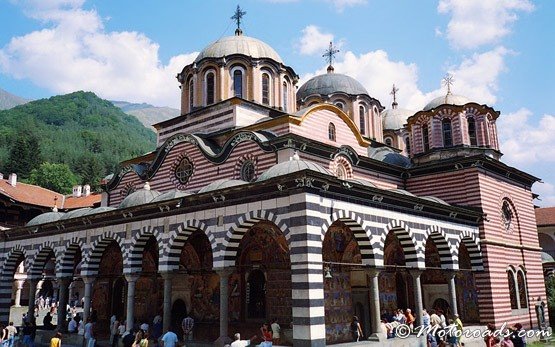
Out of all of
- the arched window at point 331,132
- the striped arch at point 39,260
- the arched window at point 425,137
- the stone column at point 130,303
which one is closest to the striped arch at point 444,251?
the arched window at point 331,132

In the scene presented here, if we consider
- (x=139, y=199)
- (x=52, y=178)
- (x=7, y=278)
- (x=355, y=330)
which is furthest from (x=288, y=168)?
(x=52, y=178)

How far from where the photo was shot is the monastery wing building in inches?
548

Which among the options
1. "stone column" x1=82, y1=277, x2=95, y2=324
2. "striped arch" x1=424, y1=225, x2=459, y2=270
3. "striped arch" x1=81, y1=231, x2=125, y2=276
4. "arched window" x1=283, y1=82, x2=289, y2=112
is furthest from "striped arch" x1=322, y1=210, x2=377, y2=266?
"arched window" x1=283, y1=82, x2=289, y2=112

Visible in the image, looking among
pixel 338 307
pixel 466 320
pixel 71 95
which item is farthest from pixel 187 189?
pixel 71 95

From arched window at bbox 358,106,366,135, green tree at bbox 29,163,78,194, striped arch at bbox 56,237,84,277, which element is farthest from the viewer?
green tree at bbox 29,163,78,194

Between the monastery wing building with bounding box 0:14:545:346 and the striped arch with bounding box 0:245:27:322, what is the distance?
0.06 metres

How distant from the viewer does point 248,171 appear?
61.5 feet

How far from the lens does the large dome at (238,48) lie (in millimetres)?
23016

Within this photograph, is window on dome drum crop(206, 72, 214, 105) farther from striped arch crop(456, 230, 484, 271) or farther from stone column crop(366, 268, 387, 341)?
striped arch crop(456, 230, 484, 271)

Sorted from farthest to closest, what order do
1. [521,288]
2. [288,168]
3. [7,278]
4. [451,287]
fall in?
1. [7,278]
2. [521,288]
3. [451,287]
4. [288,168]

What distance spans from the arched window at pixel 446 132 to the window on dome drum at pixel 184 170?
Result: 1130 cm

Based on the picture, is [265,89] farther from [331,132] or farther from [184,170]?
[184,170]

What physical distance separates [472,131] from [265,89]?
9.51 meters

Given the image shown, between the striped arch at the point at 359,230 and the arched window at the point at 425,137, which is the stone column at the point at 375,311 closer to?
the striped arch at the point at 359,230
